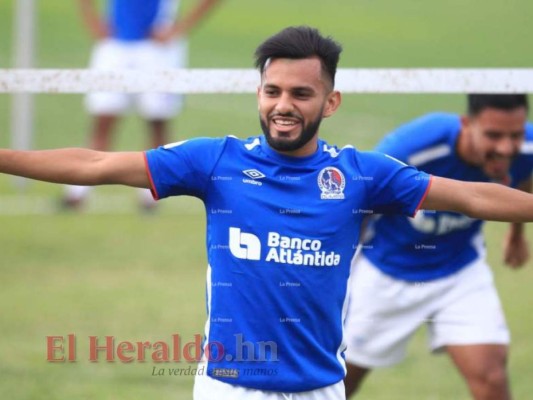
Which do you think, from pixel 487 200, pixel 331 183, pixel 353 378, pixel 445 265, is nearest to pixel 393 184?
pixel 331 183

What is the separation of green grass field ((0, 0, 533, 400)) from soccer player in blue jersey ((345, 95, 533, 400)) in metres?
1.23

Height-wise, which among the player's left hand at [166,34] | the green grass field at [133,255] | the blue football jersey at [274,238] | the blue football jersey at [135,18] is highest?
the blue football jersey at [135,18]

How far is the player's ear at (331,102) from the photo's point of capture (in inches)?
201

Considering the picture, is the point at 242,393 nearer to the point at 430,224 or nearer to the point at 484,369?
the point at 484,369

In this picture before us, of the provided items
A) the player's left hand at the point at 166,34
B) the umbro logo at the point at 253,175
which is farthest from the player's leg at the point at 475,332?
the player's left hand at the point at 166,34

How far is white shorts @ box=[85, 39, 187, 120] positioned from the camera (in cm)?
1334

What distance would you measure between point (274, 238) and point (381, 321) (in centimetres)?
210

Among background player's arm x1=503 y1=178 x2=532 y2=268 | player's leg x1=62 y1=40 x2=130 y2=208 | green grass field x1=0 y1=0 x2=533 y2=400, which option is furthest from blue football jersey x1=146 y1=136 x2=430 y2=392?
player's leg x1=62 y1=40 x2=130 y2=208

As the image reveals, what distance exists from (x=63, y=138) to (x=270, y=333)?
42.9ft

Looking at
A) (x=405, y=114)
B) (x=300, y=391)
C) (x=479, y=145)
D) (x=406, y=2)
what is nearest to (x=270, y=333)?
(x=300, y=391)

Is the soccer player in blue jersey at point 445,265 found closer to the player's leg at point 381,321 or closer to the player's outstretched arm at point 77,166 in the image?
the player's leg at point 381,321

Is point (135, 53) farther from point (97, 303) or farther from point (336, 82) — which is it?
point (336, 82)

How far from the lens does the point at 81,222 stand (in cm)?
1299

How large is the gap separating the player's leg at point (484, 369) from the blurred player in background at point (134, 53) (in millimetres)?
7150
